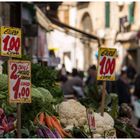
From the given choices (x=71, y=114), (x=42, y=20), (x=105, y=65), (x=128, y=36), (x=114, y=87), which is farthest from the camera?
(x=128, y=36)

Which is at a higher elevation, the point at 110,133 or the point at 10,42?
the point at 10,42

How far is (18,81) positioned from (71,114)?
816mm

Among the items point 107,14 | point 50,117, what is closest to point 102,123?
point 50,117

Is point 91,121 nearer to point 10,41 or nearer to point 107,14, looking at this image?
point 10,41

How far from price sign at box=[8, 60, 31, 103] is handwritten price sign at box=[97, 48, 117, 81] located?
3.25ft

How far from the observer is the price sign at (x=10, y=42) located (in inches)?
159

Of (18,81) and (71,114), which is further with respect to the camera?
(71,114)

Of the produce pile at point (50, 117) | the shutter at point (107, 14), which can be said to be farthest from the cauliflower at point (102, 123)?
the shutter at point (107, 14)

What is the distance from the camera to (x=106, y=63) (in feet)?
15.4

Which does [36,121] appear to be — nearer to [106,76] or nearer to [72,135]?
[72,135]

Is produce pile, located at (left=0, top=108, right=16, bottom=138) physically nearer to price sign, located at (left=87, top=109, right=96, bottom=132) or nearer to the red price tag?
the red price tag

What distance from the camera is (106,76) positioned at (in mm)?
4719

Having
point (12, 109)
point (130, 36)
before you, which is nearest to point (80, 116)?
point (12, 109)

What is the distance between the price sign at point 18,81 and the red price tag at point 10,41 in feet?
0.98
